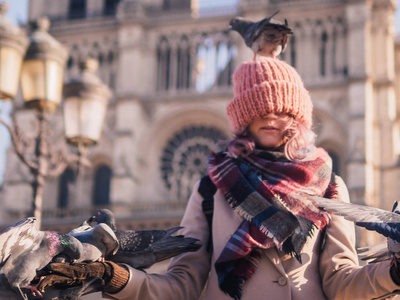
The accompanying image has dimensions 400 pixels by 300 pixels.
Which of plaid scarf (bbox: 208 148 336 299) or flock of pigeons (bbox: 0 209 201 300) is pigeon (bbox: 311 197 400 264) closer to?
plaid scarf (bbox: 208 148 336 299)

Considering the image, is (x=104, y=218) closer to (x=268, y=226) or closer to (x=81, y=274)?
(x=81, y=274)

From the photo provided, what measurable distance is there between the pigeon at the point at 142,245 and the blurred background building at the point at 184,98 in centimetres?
1759

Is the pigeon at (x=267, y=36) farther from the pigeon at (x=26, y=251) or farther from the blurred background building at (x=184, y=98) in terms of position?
the blurred background building at (x=184, y=98)

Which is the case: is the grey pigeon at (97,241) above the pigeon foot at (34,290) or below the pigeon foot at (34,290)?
above

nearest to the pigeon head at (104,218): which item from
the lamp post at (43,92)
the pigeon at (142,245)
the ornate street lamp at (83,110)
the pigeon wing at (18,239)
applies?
the pigeon at (142,245)

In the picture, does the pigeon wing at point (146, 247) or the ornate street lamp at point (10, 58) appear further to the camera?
the ornate street lamp at point (10, 58)

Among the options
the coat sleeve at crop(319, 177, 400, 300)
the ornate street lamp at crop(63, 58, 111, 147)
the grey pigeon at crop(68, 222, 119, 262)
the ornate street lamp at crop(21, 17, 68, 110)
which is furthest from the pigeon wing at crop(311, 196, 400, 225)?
the ornate street lamp at crop(63, 58, 111, 147)

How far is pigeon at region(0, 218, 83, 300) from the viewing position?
6.04 feet

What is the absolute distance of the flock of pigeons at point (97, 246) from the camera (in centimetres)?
186

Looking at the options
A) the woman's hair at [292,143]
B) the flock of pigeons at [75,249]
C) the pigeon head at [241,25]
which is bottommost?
the flock of pigeons at [75,249]

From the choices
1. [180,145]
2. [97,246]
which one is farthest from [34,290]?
[180,145]

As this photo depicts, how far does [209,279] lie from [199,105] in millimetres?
20046

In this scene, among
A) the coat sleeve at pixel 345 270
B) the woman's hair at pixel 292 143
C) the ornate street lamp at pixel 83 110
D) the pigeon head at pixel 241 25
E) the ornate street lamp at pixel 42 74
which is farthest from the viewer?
the ornate street lamp at pixel 83 110

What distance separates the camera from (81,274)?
1983 millimetres
